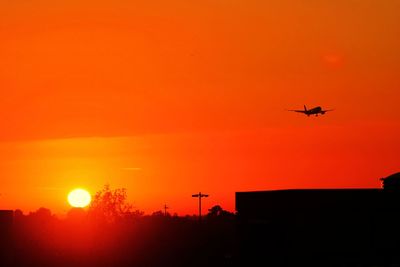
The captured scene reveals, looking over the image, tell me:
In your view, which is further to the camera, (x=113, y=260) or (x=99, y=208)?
(x=99, y=208)

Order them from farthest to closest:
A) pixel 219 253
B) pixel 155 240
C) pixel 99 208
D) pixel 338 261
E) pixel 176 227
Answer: pixel 99 208, pixel 176 227, pixel 155 240, pixel 219 253, pixel 338 261

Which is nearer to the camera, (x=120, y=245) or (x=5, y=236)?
(x=5, y=236)

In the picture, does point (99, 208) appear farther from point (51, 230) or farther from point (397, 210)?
point (397, 210)

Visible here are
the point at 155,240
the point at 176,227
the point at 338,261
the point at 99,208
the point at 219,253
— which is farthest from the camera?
the point at 99,208

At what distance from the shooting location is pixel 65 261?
84.6 m

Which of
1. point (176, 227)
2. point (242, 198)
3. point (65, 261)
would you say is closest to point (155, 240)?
point (176, 227)

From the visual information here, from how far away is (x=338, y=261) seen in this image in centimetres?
5444

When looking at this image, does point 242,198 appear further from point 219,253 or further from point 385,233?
point 219,253

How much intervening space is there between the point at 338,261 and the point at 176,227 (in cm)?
5305

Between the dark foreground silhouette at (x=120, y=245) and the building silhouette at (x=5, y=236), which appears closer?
the building silhouette at (x=5, y=236)

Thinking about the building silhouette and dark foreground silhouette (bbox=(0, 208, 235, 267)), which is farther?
dark foreground silhouette (bbox=(0, 208, 235, 267))

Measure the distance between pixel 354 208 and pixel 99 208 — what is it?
2866 inches

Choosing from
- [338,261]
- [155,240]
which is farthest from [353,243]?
[155,240]

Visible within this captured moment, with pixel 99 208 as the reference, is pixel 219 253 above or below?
below
